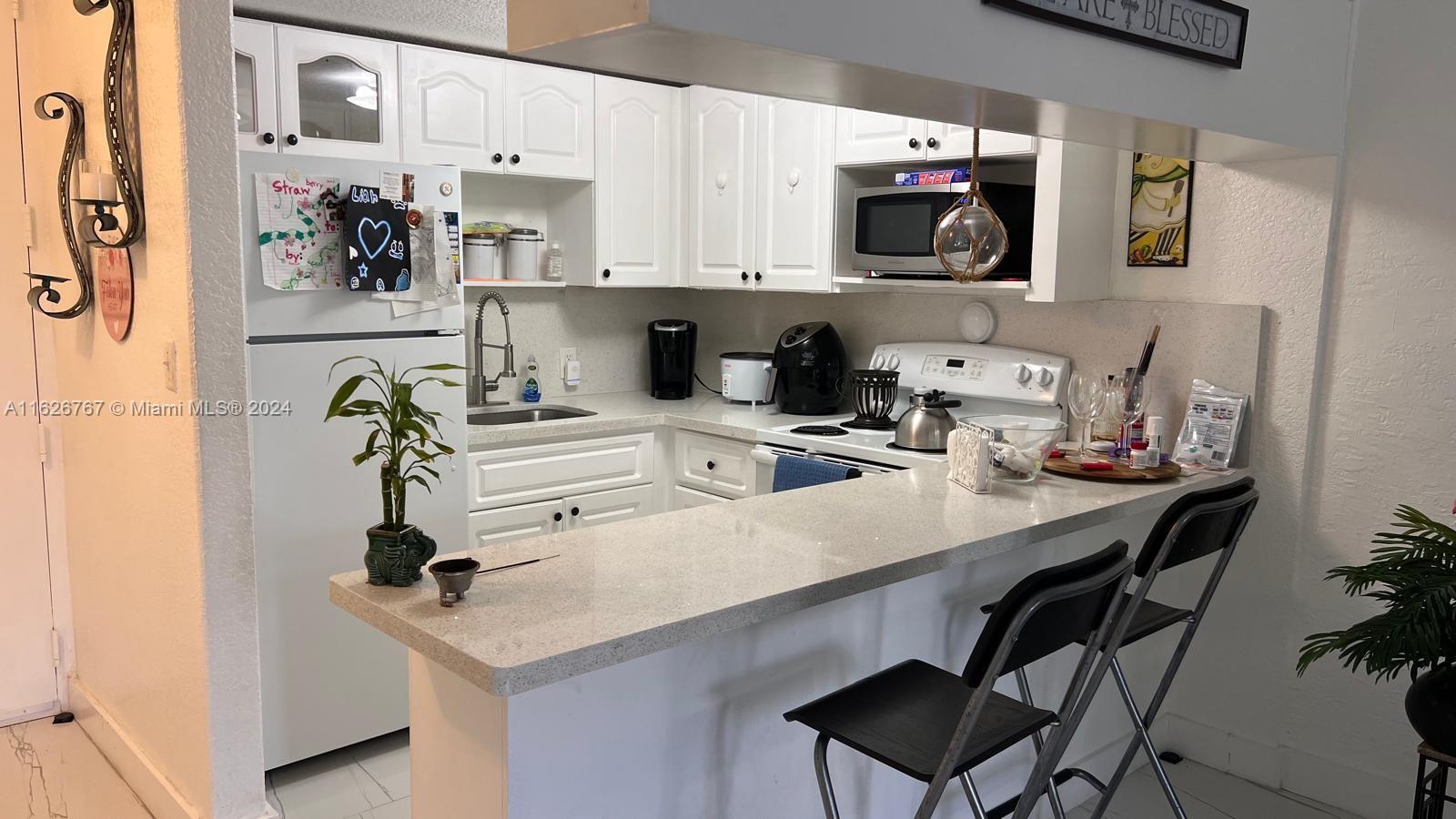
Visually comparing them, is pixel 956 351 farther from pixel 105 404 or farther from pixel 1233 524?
pixel 105 404

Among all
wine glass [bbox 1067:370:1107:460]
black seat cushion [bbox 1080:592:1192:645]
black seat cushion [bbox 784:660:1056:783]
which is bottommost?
black seat cushion [bbox 784:660:1056:783]

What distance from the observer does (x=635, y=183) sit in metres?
4.01

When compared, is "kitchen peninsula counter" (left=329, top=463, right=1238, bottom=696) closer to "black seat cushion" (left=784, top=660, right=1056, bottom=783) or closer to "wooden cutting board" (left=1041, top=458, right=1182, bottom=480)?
"wooden cutting board" (left=1041, top=458, right=1182, bottom=480)

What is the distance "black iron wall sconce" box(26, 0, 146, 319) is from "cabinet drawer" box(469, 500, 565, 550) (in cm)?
130

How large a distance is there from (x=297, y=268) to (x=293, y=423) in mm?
414

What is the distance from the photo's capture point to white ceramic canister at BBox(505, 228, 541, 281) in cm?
391

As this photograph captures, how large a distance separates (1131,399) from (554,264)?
7.20 feet

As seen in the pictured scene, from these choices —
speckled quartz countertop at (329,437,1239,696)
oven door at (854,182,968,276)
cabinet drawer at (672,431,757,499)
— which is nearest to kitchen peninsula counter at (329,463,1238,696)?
speckled quartz countertop at (329,437,1239,696)

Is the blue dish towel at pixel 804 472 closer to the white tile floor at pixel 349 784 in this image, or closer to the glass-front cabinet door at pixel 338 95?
the white tile floor at pixel 349 784

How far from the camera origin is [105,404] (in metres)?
2.76

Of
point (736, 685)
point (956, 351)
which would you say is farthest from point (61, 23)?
point (956, 351)

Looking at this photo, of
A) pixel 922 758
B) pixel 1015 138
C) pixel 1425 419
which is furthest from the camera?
pixel 1015 138

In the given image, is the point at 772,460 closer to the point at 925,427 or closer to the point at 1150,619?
the point at 925,427

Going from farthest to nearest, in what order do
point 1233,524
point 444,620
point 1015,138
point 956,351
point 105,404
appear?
point 956,351 < point 1015,138 < point 105,404 < point 1233,524 < point 444,620
